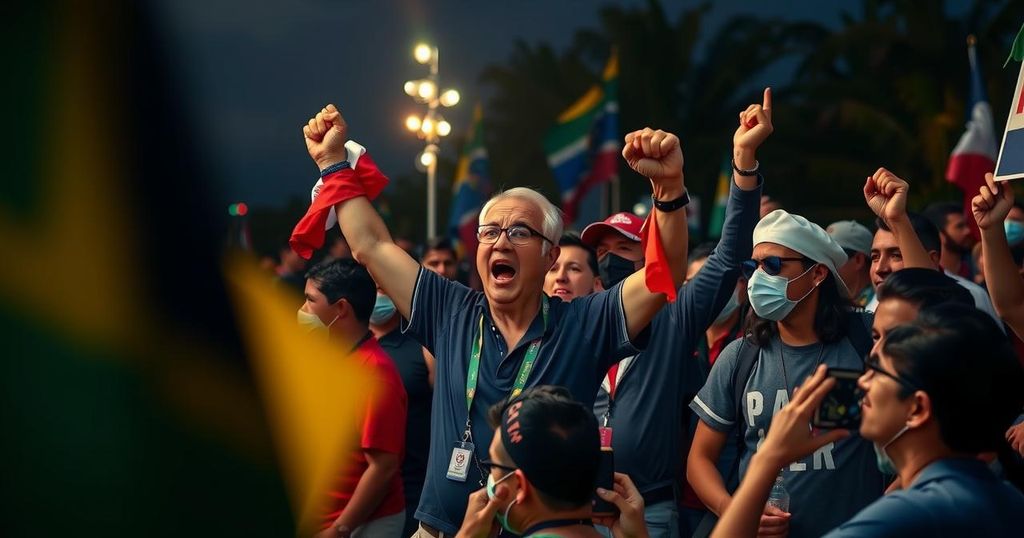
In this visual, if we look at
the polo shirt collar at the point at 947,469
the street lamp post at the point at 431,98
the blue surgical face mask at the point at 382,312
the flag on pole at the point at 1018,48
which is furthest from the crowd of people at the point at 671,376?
the street lamp post at the point at 431,98

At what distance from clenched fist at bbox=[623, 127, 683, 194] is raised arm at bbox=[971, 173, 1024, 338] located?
1.53 m

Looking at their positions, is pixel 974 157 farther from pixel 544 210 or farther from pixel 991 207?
pixel 544 210

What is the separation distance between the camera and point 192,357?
266cm

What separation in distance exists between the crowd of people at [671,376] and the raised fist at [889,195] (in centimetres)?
1

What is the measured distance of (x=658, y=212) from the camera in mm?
4215

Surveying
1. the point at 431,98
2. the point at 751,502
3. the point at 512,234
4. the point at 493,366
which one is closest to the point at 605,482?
the point at 751,502

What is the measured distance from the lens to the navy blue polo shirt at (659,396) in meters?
5.18

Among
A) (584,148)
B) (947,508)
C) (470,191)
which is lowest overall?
(947,508)

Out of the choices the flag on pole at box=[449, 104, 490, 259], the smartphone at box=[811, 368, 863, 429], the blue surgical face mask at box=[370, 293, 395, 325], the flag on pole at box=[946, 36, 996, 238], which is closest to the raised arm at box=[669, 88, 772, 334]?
the smartphone at box=[811, 368, 863, 429]

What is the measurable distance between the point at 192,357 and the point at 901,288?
8.43ft

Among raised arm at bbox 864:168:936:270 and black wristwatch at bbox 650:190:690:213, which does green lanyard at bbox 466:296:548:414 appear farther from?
raised arm at bbox 864:168:936:270

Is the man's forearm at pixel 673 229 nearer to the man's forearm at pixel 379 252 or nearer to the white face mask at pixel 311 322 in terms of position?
the man's forearm at pixel 379 252

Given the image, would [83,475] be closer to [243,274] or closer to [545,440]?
[243,274]

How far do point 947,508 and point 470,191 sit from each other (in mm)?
15604
